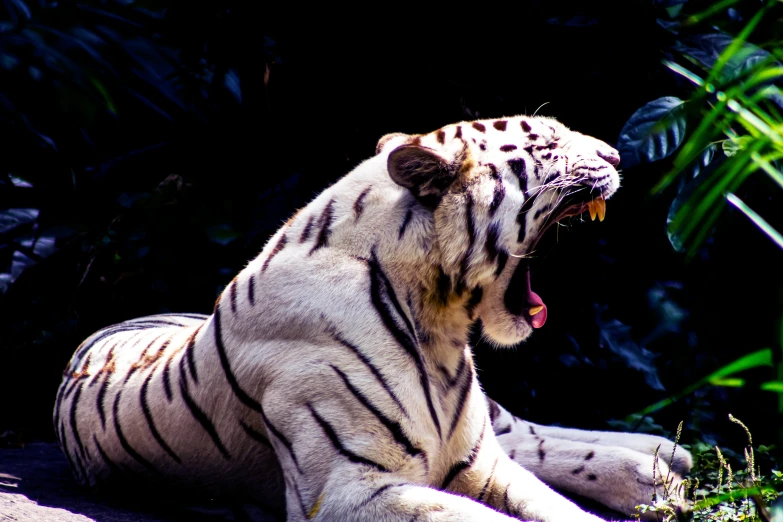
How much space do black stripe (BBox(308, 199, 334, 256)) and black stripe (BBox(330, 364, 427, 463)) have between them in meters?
0.35

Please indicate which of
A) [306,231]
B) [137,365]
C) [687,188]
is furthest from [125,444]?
[687,188]

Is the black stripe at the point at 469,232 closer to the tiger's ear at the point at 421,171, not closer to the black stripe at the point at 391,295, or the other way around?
the tiger's ear at the point at 421,171

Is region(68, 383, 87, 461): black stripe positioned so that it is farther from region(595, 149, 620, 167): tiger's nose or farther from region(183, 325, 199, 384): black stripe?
region(595, 149, 620, 167): tiger's nose

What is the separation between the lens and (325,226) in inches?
95.1

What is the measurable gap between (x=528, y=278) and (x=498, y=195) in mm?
321

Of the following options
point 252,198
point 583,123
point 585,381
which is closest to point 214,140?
point 252,198

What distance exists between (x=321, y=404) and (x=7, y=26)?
2913mm

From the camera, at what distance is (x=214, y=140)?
4359 millimetres

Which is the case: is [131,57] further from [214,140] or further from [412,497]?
[412,497]

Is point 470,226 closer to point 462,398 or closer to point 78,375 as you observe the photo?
point 462,398

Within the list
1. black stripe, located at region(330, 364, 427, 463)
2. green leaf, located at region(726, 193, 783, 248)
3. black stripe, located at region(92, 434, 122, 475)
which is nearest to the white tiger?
black stripe, located at region(330, 364, 427, 463)

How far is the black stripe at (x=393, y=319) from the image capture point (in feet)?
7.52

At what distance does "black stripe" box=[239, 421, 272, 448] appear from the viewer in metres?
2.47

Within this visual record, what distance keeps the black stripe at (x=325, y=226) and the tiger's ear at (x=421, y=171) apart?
0.71 ft
